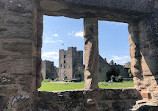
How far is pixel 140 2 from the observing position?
3.52 meters

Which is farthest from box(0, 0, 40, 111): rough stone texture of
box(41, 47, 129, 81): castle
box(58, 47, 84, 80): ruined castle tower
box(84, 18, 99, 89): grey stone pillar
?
box(58, 47, 84, 80): ruined castle tower

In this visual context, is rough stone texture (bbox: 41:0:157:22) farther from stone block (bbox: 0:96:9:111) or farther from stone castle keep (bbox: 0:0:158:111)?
stone block (bbox: 0:96:9:111)

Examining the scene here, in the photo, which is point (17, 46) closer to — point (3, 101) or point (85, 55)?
point (3, 101)

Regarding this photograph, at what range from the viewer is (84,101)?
10.5ft

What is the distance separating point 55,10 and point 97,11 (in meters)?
0.92

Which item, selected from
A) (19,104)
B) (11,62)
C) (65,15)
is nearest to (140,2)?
(65,15)

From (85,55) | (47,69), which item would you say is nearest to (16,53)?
(85,55)

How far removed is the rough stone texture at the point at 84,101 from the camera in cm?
308

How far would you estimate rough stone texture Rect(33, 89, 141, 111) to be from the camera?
10.1ft

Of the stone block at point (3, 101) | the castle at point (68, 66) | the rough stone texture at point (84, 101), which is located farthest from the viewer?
the castle at point (68, 66)

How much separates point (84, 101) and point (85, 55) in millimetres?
996

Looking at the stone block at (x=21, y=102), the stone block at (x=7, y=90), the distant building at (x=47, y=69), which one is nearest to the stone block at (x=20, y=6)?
the stone block at (x=7, y=90)

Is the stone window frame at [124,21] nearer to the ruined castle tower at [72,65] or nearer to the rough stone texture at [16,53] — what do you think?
the rough stone texture at [16,53]

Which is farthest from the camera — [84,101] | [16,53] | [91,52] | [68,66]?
[68,66]
